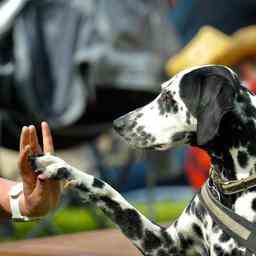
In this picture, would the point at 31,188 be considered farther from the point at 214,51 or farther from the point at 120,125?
the point at 214,51

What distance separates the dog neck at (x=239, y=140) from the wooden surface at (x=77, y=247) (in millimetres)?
848

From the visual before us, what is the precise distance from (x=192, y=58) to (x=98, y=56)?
20.7 inches

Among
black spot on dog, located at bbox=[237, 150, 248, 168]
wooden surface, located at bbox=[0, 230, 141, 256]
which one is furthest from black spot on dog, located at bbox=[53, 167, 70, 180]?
wooden surface, located at bbox=[0, 230, 141, 256]

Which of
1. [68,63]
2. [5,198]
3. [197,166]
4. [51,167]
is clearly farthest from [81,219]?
[51,167]

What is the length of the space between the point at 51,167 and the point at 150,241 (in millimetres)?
328

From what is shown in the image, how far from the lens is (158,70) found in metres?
5.82

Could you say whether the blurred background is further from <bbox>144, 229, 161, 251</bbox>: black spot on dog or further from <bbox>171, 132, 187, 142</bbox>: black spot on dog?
<bbox>171, 132, 187, 142</bbox>: black spot on dog

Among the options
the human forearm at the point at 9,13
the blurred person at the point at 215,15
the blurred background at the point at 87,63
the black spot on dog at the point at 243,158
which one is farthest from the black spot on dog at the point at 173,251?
the blurred person at the point at 215,15

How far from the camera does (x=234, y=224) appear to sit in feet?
8.07

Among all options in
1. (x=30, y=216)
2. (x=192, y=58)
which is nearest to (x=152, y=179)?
(x=192, y=58)

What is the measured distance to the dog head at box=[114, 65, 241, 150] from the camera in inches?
97.2

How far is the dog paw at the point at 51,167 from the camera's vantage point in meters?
2.62

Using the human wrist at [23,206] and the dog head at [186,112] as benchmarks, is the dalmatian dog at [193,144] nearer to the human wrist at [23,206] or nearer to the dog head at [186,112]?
the dog head at [186,112]

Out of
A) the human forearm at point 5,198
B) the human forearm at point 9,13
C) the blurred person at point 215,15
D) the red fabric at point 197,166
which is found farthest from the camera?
the blurred person at point 215,15
